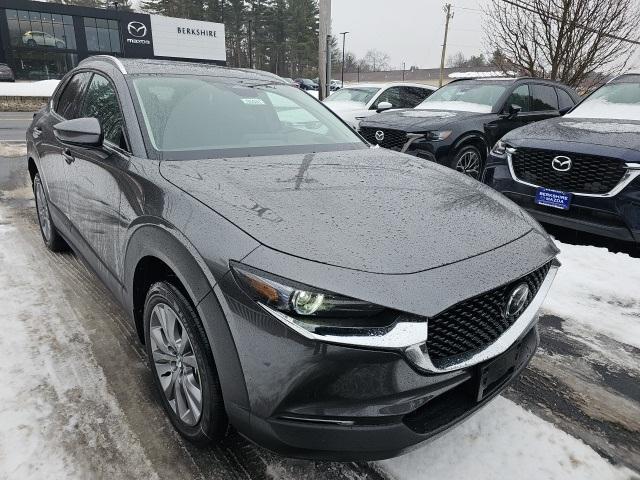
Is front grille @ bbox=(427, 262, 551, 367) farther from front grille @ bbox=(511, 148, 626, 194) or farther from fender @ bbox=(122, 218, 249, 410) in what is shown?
front grille @ bbox=(511, 148, 626, 194)

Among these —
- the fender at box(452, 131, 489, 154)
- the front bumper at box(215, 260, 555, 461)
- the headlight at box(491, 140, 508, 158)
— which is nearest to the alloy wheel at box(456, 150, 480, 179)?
the fender at box(452, 131, 489, 154)

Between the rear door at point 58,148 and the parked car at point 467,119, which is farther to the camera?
the parked car at point 467,119

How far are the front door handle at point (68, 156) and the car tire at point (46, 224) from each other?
2.96ft

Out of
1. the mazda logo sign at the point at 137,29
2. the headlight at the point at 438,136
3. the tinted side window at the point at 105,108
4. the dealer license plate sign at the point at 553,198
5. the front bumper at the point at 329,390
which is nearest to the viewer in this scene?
the front bumper at the point at 329,390

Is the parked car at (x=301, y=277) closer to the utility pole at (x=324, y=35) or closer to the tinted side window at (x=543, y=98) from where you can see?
the tinted side window at (x=543, y=98)

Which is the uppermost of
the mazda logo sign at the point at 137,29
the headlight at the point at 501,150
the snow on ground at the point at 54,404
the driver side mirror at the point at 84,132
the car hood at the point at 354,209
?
the mazda logo sign at the point at 137,29

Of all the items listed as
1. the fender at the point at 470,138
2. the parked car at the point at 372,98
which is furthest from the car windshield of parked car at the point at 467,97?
the parked car at the point at 372,98

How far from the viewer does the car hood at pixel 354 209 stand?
1600 millimetres

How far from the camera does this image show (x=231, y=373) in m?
1.59

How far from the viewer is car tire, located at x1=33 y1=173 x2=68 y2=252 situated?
404cm

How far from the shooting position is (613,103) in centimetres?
546

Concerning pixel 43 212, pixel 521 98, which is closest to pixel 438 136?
pixel 521 98

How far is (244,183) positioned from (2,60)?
49700mm

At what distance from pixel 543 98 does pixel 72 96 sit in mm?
7094
